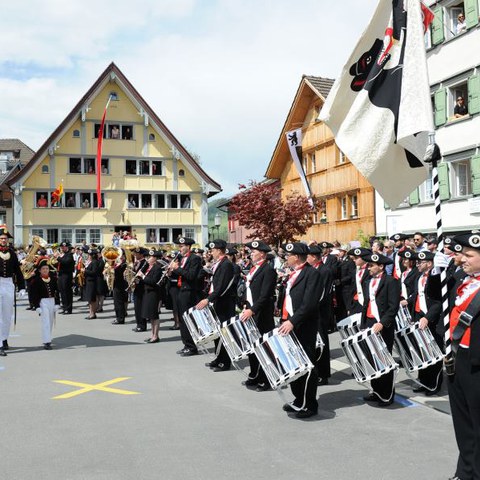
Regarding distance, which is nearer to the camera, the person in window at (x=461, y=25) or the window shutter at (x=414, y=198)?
the person in window at (x=461, y=25)

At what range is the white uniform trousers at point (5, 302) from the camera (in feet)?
36.5

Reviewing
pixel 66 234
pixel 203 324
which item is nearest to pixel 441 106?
pixel 203 324

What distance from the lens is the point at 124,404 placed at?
748cm

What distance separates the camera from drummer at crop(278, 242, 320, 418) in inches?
271

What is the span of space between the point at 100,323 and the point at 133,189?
1057 inches

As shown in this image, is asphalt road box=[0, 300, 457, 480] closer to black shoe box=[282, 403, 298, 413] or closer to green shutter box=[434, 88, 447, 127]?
black shoe box=[282, 403, 298, 413]

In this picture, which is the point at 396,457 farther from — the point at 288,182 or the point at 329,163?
the point at 288,182

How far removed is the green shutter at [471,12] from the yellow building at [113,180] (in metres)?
24.6

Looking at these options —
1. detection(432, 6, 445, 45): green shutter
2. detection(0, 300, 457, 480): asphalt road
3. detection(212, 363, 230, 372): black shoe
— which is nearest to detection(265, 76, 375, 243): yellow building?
detection(432, 6, 445, 45): green shutter

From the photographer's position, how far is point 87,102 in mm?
40344

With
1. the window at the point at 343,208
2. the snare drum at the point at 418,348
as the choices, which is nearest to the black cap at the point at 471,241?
the snare drum at the point at 418,348

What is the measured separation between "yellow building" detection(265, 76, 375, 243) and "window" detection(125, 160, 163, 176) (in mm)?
9082

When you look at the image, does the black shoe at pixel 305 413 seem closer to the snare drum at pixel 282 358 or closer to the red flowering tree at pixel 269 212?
the snare drum at pixel 282 358

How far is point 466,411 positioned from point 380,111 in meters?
3.86
